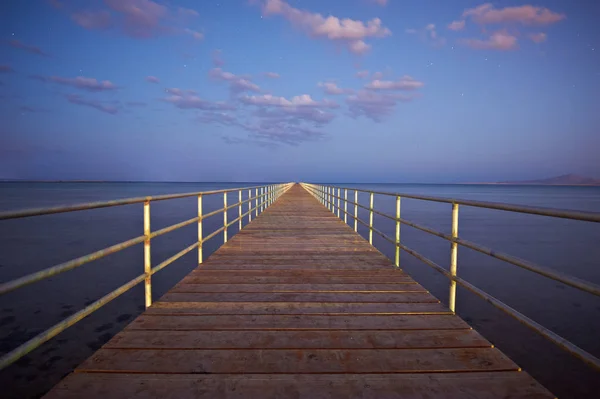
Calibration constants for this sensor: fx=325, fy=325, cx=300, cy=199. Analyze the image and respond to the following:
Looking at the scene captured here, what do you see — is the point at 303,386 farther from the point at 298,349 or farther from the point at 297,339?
the point at 297,339

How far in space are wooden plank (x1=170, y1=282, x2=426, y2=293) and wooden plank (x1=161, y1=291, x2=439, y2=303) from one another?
0.33ft

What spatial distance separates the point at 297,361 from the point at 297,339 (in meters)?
0.30

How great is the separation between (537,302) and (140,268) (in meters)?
10.8

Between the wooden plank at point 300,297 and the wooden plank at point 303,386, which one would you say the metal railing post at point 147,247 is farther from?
the wooden plank at point 303,386

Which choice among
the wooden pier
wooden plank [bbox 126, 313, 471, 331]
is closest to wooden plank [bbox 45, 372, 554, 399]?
the wooden pier

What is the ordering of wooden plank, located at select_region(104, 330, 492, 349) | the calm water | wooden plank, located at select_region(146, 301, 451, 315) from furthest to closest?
the calm water, wooden plank, located at select_region(146, 301, 451, 315), wooden plank, located at select_region(104, 330, 492, 349)

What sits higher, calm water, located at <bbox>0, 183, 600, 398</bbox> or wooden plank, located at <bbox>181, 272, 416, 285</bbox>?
wooden plank, located at <bbox>181, 272, 416, 285</bbox>

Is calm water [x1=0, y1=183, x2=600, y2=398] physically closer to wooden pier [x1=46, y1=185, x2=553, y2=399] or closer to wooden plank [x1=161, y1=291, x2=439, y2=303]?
wooden pier [x1=46, y1=185, x2=553, y2=399]

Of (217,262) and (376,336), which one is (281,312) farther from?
(217,262)

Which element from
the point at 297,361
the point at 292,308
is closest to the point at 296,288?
the point at 292,308

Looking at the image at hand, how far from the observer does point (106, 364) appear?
208cm

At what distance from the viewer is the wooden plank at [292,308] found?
116 inches

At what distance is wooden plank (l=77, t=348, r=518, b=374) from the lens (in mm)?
2035

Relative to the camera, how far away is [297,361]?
83.7 inches
